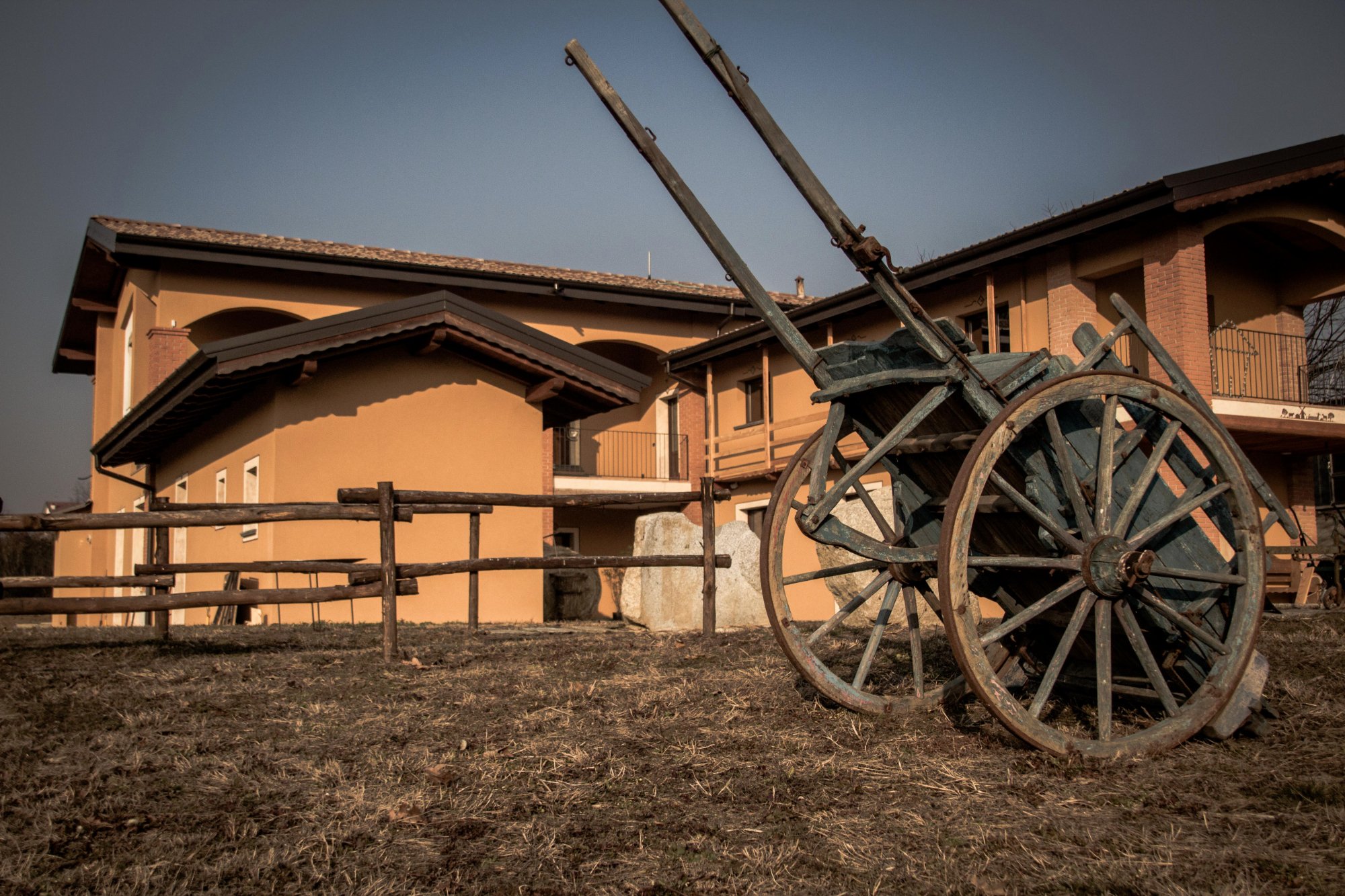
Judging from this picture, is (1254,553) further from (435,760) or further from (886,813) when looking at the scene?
→ (435,760)

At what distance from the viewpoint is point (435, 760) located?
438 centimetres

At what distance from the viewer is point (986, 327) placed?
18.6 m

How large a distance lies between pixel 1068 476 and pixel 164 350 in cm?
1979

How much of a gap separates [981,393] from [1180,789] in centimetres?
163

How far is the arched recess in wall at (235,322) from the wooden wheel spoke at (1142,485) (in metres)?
20.2

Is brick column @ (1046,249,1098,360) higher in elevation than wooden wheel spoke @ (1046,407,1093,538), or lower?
higher

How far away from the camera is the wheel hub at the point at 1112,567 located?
397 centimetres

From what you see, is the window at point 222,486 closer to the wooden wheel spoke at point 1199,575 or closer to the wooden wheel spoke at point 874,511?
the wooden wheel spoke at point 874,511

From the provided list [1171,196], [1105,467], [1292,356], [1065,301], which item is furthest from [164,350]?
[1292,356]

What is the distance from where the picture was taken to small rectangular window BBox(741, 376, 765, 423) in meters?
24.0

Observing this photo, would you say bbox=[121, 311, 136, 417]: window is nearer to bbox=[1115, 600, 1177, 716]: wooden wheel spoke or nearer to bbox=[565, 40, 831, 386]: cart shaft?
bbox=[565, 40, 831, 386]: cart shaft

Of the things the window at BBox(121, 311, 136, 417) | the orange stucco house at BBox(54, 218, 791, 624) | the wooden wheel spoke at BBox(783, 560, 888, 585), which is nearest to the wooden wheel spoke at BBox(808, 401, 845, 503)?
the wooden wheel spoke at BBox(783, 560, 888, 585)

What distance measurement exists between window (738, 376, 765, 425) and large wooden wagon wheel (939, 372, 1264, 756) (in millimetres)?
19302

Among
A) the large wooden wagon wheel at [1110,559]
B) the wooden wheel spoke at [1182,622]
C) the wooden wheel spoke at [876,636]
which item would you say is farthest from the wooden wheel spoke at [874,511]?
the wooden wheel spoke at [1182,622]
